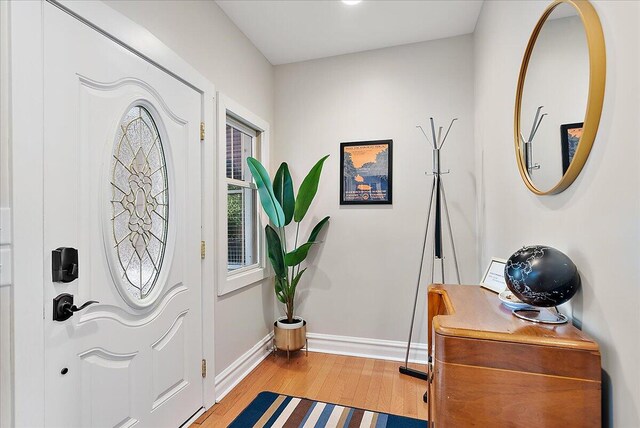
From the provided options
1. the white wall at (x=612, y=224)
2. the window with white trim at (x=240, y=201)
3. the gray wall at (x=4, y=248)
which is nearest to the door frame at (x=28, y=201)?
the gray wall at (x=4, y=248)

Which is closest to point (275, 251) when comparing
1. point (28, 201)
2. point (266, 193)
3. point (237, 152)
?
point (266, 193)

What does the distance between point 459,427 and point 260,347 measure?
83.5 inches

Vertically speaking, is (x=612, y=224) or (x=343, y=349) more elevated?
(x=612, y=224)

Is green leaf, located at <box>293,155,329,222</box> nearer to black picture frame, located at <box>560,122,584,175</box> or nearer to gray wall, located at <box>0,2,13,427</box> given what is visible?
black picture frame, located at <box>560,122,584,175</box>

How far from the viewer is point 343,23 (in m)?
2.44

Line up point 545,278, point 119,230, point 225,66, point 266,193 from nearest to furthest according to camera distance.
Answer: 1. point 545,278
2. point 119,230
3. point 225,66
4. point 266,193

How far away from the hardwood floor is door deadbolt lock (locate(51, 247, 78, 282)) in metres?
1.25

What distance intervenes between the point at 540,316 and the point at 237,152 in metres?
2.33

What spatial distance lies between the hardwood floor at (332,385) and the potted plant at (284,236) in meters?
0.21

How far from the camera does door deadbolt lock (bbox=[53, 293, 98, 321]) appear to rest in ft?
3.86

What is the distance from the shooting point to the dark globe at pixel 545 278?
0.94 metres

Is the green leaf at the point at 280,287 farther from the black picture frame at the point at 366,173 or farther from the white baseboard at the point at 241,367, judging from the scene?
the black picture frame at the point at 366,173

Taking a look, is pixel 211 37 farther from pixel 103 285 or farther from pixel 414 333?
pixel 414 333

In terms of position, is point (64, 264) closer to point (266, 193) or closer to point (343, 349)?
point (266, 193)
